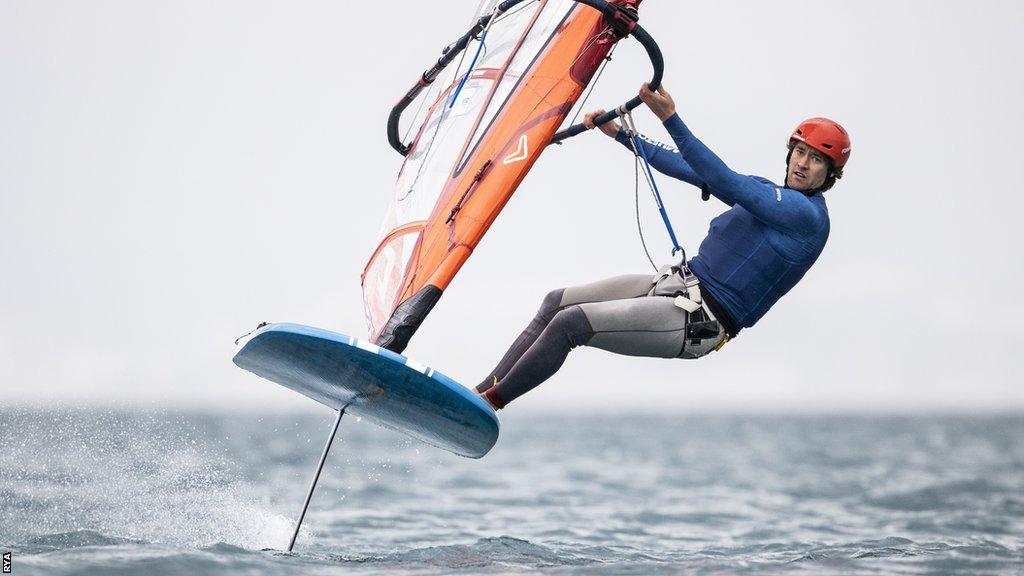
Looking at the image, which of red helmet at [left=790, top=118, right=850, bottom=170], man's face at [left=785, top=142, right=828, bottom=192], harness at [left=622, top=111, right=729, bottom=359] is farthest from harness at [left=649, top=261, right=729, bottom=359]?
red helmet at [left=790, top=118, right=850, bottom=170]

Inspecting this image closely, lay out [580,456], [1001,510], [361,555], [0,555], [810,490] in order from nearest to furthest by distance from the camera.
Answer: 1. [0,555]
2. [361,555]
3. [1001,510]
4. [810,490]
5. [580,456]

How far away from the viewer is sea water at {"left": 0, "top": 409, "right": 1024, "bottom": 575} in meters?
5.64

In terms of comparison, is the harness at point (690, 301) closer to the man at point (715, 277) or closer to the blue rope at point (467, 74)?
the man at point (715, 277)

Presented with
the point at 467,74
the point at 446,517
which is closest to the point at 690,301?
the point at 467,74

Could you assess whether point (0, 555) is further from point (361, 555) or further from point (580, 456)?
point (580, 456)

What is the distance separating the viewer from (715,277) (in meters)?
5.86

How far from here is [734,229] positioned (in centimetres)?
586

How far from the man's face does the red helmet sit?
47 mm

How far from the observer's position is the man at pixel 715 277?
18.5 feet

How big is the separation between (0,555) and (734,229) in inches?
145

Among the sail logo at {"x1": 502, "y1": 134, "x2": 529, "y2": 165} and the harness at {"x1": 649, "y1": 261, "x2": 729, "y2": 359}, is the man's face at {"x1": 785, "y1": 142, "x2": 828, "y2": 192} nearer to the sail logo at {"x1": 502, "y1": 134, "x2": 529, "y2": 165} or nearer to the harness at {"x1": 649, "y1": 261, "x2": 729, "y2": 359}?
the harness at {"x1": 649, "y1": 261, "x2": 729, "y2": 359}

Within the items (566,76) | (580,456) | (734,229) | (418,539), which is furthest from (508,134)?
(580,456)

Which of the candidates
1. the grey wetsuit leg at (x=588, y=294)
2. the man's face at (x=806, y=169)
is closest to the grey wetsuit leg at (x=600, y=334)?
the grey wetsuit leg at (x=588, y=294)

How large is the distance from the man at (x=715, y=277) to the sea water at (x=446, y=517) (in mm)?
1014
